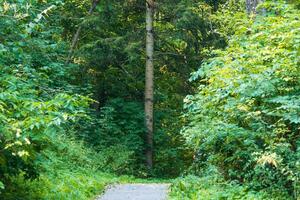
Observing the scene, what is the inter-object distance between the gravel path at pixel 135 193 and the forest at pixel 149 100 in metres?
0.32

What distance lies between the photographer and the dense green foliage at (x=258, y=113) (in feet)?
24.3

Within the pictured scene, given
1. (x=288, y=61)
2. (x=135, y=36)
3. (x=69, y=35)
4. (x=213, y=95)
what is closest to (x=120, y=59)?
(x=135, y=36)

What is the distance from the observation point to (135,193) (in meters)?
10.3

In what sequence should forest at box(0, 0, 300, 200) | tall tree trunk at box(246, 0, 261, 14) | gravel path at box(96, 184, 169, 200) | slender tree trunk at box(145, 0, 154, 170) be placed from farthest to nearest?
slender tree trunk at box(145, 0, 154, 170) < tall tree trunk at box(246, 0, 261, 14) < gravel path at box(96, 184, 169, 200) < forest at box(0, 0, 300, 200)

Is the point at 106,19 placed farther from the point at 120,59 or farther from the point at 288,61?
the point at 288,61

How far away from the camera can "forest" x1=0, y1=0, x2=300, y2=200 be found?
7.00 m

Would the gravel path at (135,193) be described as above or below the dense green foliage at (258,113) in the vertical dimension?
below

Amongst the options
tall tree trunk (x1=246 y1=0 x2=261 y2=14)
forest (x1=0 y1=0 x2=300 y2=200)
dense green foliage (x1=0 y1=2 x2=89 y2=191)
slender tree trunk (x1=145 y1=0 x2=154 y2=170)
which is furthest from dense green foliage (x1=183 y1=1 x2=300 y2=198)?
slender tree trunk (x1=145 y1=0 x2=154 y2=170)

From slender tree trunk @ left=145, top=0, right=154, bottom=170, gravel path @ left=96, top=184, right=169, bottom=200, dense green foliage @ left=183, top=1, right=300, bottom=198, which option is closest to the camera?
dense green foliage @ left=183, top=1, right=300, bottom=198

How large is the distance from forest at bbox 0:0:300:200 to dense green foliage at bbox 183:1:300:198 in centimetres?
3

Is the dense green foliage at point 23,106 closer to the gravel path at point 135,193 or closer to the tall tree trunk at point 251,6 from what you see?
the gravel path at point 135,193

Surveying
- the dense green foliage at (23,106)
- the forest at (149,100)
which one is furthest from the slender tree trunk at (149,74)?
the dense green foliage at (23,106)

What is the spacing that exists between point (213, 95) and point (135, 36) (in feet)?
29.9

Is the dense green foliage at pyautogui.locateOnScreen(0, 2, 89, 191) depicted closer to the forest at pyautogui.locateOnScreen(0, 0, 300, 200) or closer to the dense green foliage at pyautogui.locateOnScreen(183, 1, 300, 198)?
the forest at pyautogui.locateOnScreen(0, 0, 300, 200)
